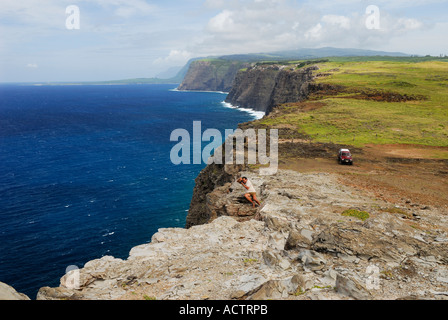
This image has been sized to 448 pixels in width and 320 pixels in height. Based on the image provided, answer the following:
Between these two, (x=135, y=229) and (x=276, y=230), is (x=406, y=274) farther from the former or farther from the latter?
(x=135, y=229)

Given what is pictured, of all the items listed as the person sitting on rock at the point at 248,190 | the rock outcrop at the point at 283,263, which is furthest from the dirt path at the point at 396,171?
the person sitting on rock at the point at 248,190

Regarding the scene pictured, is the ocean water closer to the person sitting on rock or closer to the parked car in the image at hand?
the person sitting on rock

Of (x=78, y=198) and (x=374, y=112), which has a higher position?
(x=374, y=112)

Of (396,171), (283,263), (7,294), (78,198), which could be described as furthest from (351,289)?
(78,198)

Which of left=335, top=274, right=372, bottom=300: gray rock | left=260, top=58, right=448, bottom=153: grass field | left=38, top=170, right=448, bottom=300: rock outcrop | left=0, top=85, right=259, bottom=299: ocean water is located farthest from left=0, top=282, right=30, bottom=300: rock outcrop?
left=260, top=58, right=448, bottom=153: grass field

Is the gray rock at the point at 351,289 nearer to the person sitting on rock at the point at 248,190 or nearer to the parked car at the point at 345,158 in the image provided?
the person sitting on rock at the point at 248,190

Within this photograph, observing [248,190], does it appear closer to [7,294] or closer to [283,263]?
[283,263]
